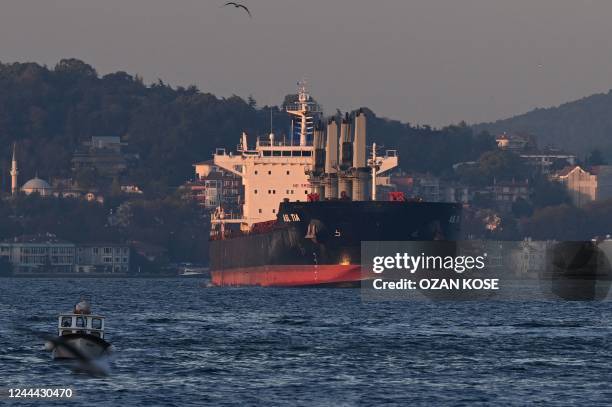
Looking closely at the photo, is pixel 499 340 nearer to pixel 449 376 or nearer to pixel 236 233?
pixel 449 376

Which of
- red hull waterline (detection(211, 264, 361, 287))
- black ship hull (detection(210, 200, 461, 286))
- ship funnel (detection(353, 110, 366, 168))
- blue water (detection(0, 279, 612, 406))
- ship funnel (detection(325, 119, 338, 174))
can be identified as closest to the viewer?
blue water (detection(0, 279, 612, 406))


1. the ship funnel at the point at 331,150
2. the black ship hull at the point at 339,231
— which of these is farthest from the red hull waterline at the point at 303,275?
the ship funnel at the point at 331,150

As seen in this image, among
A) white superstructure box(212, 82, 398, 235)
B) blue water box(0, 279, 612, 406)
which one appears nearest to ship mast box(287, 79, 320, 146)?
white superstructure box(212, 82, 398, 235)

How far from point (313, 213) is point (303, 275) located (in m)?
5.47

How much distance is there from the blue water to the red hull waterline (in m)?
31.2

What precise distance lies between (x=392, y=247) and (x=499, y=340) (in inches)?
2407

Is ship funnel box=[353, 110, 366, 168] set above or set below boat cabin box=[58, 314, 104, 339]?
above

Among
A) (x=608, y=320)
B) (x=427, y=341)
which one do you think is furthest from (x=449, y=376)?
(x=608, y=320)

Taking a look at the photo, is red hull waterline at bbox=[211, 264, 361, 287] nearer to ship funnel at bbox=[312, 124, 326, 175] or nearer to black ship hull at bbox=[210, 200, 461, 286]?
black ship hull at bbox=[210, 200, 461, 286]

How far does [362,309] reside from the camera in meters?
105

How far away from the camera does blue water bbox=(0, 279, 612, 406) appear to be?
59906mm

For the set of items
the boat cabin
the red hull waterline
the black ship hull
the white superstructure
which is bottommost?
the boat cabin

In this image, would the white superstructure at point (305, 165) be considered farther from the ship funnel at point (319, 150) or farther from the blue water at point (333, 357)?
the blue water at point (333, 357)

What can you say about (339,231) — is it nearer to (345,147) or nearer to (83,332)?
(345,147)
